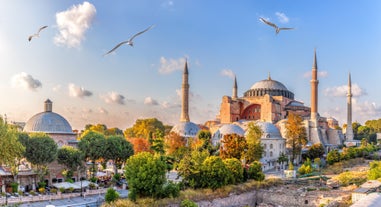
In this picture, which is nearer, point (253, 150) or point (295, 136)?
point (253, 150)

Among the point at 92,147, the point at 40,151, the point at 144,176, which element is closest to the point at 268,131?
the point at 92,147

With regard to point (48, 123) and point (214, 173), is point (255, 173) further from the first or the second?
point (48, 123)

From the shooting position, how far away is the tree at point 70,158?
75.8 ft

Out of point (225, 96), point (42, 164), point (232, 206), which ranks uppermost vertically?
point (225, 96)

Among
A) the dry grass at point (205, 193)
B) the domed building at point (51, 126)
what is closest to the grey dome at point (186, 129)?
the domed building at point (51, 126)

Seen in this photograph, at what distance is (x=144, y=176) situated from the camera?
17.2 m

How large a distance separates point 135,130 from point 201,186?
111 ft

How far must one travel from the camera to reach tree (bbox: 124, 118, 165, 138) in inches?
2015

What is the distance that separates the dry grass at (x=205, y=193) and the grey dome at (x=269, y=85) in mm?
29078

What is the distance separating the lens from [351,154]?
3653 cm

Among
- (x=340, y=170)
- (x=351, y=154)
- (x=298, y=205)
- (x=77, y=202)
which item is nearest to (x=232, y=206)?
(x=298, y=205)

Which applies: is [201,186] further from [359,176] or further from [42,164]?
[359,176]

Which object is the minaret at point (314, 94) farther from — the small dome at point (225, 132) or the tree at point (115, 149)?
the tree at point (115, 149)

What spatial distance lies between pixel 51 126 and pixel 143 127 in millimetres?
26293
